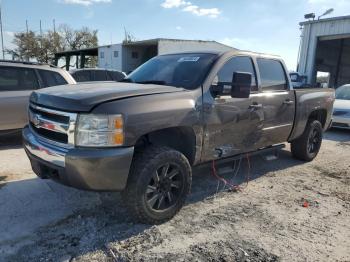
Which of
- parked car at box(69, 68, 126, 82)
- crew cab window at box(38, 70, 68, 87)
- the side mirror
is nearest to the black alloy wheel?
the side mirror

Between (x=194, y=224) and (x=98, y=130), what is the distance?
152cm

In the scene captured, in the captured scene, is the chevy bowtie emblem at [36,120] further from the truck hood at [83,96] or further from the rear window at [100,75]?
the rear window at [100,75]

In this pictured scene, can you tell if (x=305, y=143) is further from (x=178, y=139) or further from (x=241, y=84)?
(x=178, y=139)

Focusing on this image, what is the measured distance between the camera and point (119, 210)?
4121 millimetres

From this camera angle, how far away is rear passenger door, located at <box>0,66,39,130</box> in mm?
6637

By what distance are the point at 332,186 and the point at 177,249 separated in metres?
3.19

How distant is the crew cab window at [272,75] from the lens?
5203 millimetres

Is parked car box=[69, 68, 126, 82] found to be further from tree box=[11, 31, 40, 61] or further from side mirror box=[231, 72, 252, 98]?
tree box=[11, 31, 40, 61]

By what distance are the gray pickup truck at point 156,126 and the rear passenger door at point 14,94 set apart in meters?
2.88

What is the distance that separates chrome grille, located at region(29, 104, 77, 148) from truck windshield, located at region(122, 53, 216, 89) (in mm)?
1400

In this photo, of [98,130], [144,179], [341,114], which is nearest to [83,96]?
[98,130]

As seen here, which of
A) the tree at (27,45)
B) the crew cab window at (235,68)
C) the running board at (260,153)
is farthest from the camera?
the tree at (27,45)

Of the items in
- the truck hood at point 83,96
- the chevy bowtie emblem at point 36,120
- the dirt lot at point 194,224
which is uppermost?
the truck hood at point 83,96

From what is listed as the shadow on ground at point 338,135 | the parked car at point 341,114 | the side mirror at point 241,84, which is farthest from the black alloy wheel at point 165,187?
the parked car at point 341,114
